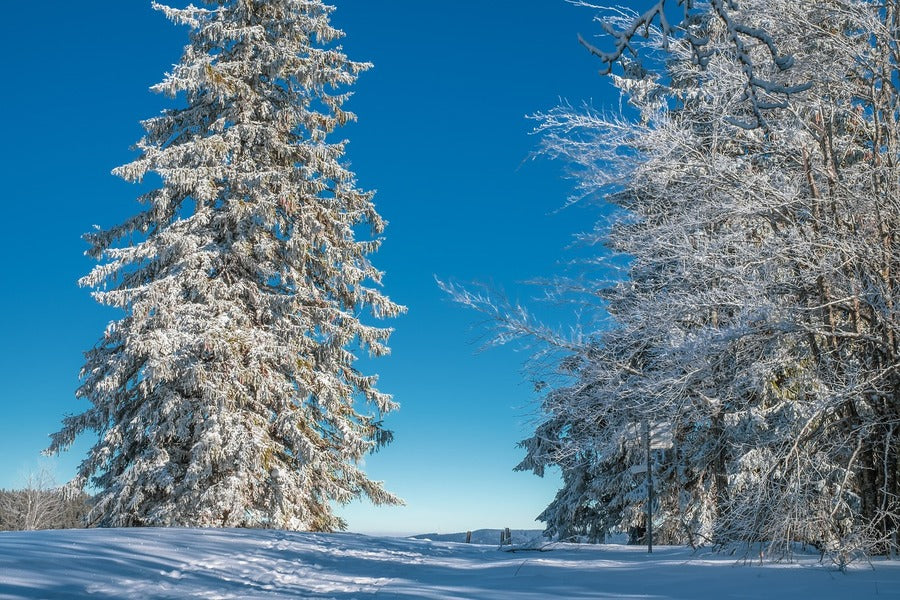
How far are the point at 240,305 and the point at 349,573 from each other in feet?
25.0

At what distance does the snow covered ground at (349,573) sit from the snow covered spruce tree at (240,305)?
148 inches

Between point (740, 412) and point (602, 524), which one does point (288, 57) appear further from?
point (602, 524)

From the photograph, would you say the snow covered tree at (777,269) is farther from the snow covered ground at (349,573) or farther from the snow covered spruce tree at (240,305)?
the snow covered spruce tree at (240,305)

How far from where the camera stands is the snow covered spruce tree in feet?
39.5

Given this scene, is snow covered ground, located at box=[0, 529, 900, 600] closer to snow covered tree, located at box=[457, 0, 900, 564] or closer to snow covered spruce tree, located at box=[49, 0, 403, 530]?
snow covered tree, located at box=[457, 0, 900, 564]

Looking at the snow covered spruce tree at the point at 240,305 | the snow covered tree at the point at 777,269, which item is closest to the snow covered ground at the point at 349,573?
the snow covered tree at the point at 777,269

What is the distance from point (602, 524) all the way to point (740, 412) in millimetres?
6374

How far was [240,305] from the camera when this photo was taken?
13.4 meters

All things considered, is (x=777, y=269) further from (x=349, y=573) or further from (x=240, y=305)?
(x=240, y=305)

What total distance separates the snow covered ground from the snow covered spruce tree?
3751 millimetres

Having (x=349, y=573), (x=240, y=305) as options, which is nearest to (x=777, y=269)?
(x=349, y=573)

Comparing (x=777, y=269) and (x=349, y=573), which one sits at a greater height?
(x=777, y=269)

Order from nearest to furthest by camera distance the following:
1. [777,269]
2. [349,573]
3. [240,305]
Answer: [349,573], [777,269], [240,305]

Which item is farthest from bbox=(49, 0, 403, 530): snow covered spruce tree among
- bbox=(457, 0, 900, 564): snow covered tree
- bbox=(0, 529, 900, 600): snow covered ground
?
bbox=(457, 0, 900, 564): snow covered tree
